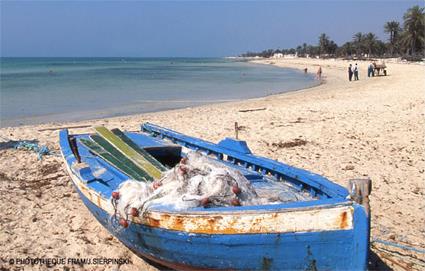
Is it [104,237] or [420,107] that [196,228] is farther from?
[420,107]

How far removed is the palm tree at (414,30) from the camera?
70213 millimetres

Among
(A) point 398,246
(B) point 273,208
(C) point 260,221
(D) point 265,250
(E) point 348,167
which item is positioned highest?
(B) point 273,208

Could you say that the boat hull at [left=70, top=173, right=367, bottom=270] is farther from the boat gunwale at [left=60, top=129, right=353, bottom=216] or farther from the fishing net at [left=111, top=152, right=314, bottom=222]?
the fishing net at [left=111, top=152, right=314, bottom=222]

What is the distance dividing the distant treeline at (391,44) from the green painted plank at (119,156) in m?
65.8

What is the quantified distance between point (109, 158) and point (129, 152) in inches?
13.0

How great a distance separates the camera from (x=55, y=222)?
6.20 m

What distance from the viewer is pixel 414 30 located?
7250 centimetres

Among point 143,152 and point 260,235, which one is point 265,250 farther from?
point 143,152

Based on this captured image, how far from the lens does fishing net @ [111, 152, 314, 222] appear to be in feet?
14.0

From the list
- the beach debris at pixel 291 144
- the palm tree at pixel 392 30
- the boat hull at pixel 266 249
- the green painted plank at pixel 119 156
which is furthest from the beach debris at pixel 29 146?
the palm tree at pixel 392 30

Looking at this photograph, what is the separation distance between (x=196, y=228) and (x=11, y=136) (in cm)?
1030

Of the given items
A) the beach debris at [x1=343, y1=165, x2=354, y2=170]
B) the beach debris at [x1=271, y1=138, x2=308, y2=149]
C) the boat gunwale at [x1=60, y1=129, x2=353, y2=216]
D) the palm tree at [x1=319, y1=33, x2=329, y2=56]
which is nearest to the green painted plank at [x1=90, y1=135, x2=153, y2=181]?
the boat gunwale at [x1=60, y1=129, x2=353, y2=216]

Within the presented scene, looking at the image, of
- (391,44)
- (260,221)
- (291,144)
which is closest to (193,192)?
(260,221)

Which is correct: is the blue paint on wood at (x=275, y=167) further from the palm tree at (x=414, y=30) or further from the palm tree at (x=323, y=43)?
the palm tree at (x=323, y=43)
